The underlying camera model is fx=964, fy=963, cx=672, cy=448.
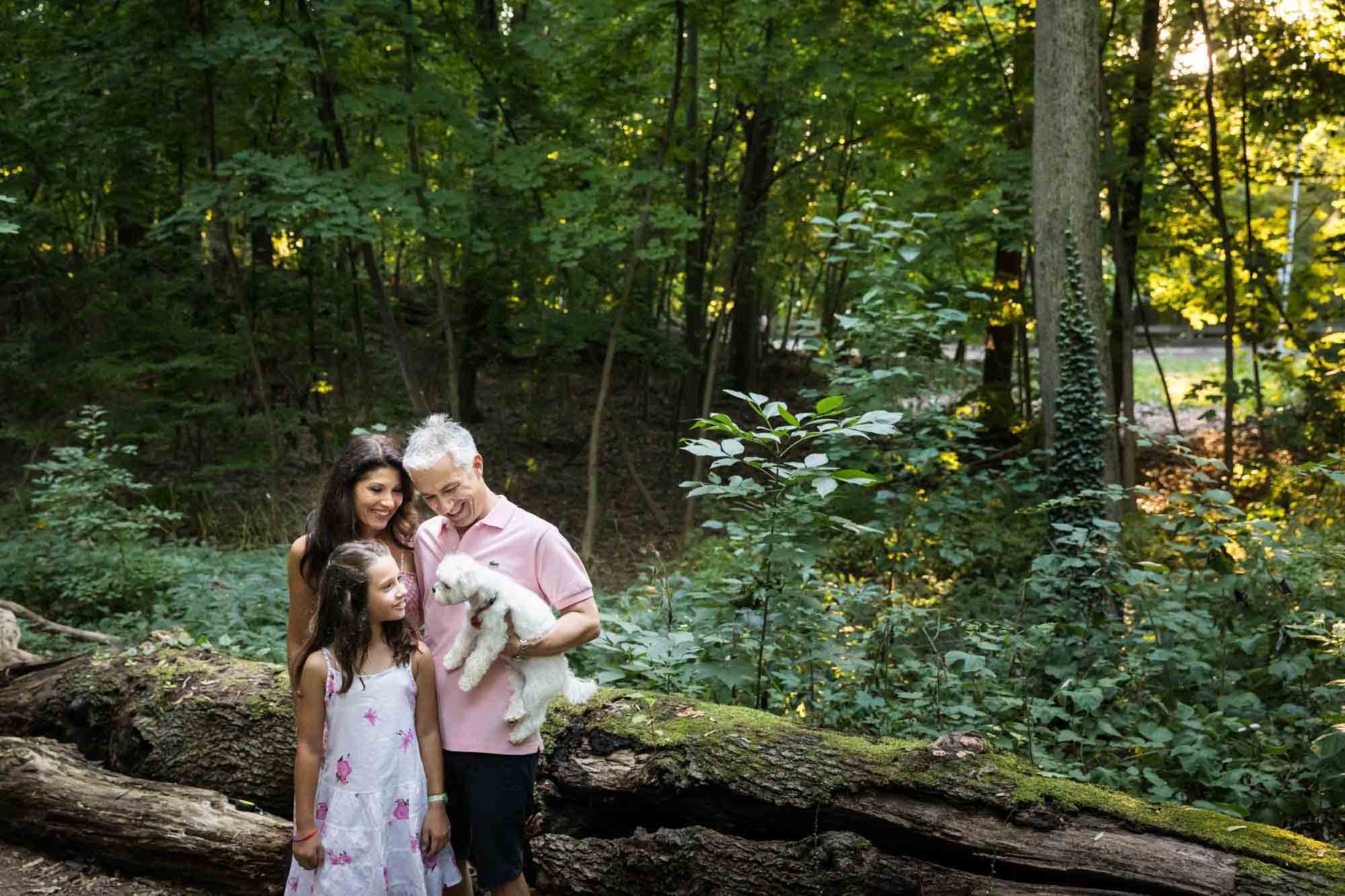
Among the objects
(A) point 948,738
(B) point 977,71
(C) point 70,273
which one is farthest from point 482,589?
(C) point 70,273

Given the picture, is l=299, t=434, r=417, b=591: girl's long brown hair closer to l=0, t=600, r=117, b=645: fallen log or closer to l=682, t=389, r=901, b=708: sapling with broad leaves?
l=682, t=389, r=901, b=708: sapling with broad leaves

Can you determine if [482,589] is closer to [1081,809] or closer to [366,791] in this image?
[366,791]

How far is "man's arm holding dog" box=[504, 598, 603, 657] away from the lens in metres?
2.85

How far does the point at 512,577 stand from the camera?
295 cm

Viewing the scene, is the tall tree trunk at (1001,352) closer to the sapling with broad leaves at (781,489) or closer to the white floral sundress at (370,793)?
the sapling with broad leaves at (781,489)

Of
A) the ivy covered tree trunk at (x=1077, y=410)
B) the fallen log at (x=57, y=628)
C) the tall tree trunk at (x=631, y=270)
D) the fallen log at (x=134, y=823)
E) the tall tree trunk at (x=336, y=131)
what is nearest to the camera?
the fallen log at (x=134, y=823)

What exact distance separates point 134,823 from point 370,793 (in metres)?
1.90

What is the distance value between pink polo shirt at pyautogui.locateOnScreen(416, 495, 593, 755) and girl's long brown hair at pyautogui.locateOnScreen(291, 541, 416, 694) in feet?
0.65

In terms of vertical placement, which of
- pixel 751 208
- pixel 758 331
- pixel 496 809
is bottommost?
pixel 496 809

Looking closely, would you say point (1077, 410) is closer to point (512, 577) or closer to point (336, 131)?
point (512, 577)

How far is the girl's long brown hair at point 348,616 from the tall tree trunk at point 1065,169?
20.9 ft

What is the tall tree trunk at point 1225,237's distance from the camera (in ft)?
38.6

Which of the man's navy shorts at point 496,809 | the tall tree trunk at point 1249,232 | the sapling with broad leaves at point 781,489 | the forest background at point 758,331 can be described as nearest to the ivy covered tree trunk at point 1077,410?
the forest background at point 758,331

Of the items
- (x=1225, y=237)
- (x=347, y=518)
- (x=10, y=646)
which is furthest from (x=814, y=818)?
(x=1225, y=237)
